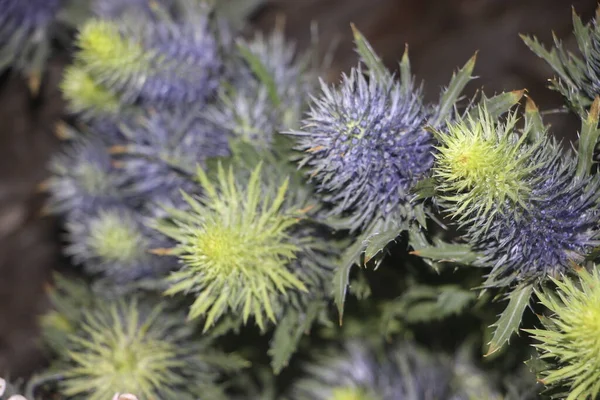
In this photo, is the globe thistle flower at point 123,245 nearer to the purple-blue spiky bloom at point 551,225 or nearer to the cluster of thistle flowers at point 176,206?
the cluster of thistle flowers at point 176,206

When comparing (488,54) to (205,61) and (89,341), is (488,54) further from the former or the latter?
(89,341)

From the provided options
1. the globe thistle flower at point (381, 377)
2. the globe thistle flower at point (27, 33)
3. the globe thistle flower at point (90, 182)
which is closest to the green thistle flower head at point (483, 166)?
the globe thistle flower at point (381, 377)

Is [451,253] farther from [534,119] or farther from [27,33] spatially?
[27,33]

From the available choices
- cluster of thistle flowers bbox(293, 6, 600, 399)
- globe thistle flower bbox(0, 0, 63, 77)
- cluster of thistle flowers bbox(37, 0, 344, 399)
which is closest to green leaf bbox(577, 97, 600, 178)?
cluster of thistle flowers bbox(293, 6, 600, 399)

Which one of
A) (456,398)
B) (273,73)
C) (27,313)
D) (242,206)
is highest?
(273,73)

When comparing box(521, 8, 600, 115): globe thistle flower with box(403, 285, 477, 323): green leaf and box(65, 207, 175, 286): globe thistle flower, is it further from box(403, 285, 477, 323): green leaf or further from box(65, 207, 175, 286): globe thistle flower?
box(65, 207, 175, 286): globe thistle flower

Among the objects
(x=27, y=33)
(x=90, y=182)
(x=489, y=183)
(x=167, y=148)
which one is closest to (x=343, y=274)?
(x=489, y=183)

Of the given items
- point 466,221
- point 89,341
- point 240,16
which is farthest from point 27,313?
point 466,221
